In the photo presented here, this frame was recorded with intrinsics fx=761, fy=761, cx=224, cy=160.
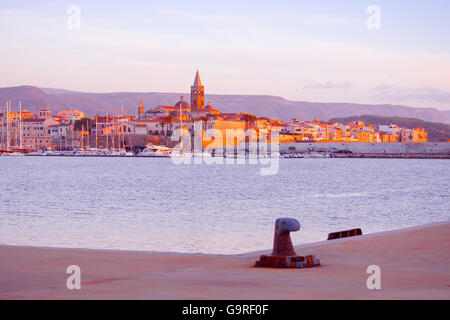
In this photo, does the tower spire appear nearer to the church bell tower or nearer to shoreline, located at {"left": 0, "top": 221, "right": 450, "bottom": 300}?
the church bell tower

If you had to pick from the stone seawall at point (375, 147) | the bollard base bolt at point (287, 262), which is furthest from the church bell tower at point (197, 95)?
the bollard base bolt at point (287, 262)

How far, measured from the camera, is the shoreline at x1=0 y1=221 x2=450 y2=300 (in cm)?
624

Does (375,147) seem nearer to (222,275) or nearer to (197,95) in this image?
(197,95)

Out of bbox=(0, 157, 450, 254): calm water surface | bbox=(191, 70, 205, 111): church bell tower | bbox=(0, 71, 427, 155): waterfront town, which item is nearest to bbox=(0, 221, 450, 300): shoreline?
bbox=(0, 157, 450, 254): calm water surface

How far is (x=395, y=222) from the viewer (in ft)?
76.5

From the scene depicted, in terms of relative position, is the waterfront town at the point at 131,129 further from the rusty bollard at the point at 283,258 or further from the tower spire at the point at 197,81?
the rusty bollard at the point at 283,258

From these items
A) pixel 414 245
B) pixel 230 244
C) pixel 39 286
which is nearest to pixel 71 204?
pixel 230 244

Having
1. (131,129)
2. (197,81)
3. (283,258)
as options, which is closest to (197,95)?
(197,81)

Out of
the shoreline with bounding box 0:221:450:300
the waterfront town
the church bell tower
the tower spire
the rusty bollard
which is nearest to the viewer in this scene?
the shoreline with bounding box 0:221:450:300

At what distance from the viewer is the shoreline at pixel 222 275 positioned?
20.5 feet

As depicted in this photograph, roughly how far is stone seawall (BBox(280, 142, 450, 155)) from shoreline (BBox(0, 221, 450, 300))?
147m
